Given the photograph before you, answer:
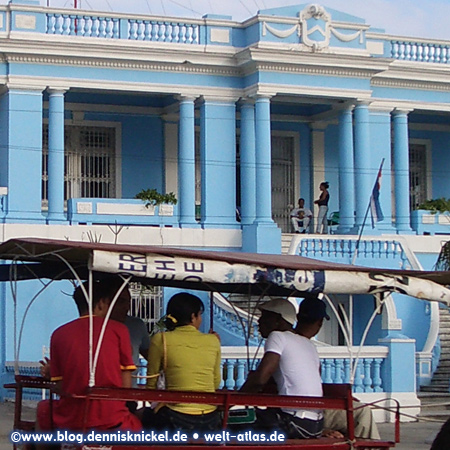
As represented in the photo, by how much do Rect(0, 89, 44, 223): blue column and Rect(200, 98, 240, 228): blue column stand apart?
10.6 feet

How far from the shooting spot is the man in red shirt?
6.87 m

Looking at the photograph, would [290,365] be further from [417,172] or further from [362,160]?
[417,172]

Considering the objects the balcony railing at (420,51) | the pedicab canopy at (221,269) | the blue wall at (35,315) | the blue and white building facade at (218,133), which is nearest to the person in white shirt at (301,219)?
the blue and white building facade at (218,133)

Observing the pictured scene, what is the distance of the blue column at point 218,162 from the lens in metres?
21.6

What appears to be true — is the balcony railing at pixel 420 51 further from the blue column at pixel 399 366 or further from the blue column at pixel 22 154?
the blue column at pixel 399 366

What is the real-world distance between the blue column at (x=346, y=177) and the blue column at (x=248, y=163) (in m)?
1.88

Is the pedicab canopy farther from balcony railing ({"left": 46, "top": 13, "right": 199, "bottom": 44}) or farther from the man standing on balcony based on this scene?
balcony railing ({"left": 46, "top": 13, "right": 199, "bottom": 44})

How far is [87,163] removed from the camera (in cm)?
2278

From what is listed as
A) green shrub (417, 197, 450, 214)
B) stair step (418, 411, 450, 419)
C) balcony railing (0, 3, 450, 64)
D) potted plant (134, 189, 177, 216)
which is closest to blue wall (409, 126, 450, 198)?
green shrub (417, 197, 450, 214)

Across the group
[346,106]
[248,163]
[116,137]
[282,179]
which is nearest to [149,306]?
[248,163]

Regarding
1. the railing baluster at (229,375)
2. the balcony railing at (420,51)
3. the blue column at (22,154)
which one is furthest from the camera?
the balcony railing at (420,51)

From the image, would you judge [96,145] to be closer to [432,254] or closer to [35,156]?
[35,156]

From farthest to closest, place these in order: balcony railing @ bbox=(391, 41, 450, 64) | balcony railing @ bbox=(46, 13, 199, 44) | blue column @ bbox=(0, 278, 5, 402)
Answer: balcony railing @ bbox=(391, 41, 450, 64), balcony railing @ bbox=(46, 13, 199, 44), blue column @ bbox=(0, 278, 5, 402)

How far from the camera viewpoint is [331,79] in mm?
21844
